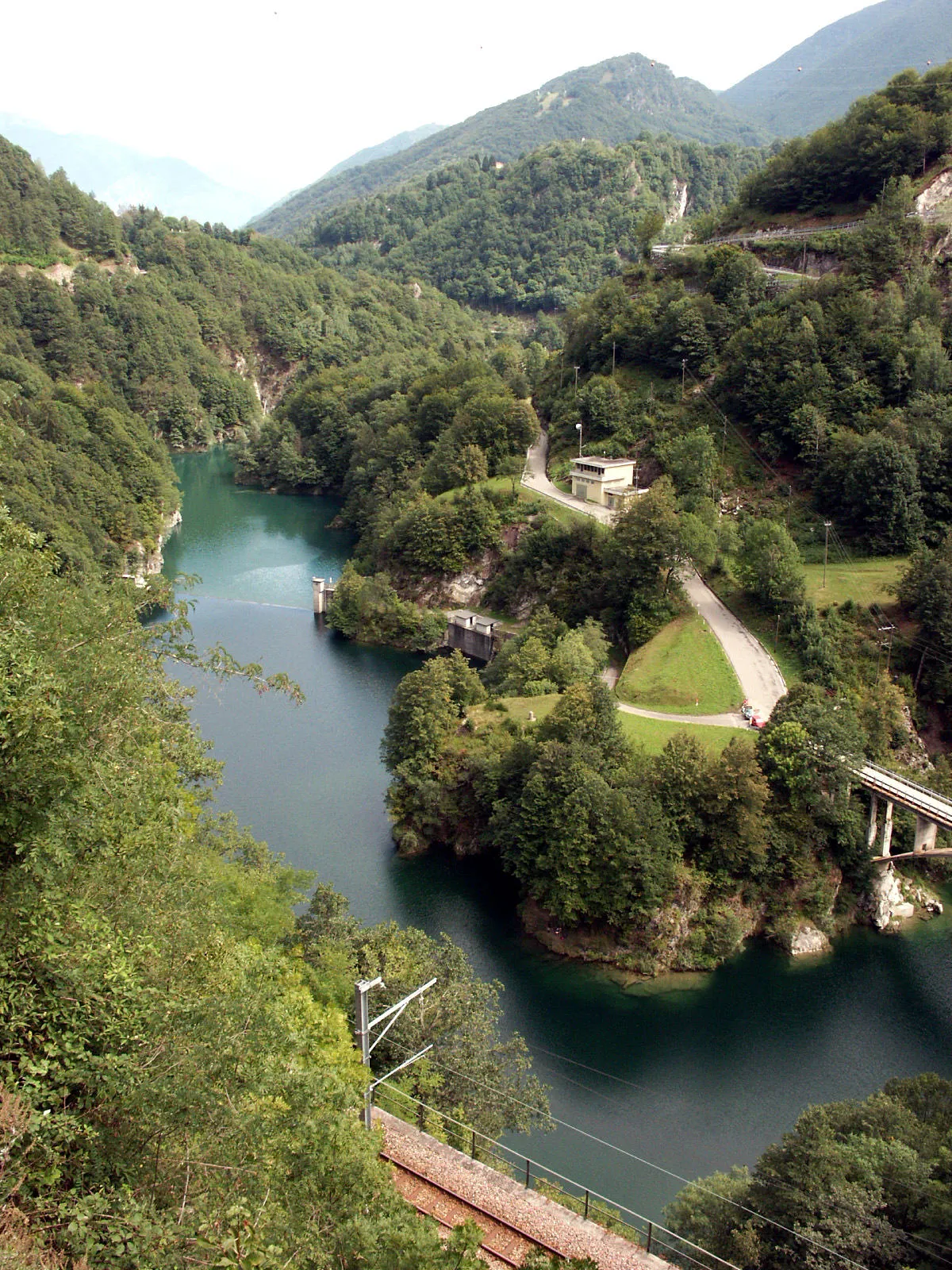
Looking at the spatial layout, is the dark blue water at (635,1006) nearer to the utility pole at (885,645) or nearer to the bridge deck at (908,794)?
the bridge deck at (908,794)

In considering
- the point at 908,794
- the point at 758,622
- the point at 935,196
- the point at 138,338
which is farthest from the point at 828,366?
the point at 138,338

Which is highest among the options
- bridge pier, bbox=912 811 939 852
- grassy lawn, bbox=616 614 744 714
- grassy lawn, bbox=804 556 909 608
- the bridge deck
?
grassy lawn, bbox=804 556 909 608

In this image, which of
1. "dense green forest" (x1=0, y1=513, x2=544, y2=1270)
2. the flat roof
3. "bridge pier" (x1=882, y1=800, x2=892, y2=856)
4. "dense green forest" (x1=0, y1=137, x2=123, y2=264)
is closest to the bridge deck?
"bridge pier" (x1=882, y1=800, x2=892, y2=856)

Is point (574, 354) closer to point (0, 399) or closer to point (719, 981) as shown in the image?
point (719, 981)

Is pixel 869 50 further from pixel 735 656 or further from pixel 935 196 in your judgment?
pixel 735 656

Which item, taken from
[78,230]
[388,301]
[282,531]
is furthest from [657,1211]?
[388,301]

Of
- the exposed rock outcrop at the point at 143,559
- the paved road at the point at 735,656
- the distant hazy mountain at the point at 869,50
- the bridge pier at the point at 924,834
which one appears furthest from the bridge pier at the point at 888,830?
the distant hazy mountain at the point at 869,50

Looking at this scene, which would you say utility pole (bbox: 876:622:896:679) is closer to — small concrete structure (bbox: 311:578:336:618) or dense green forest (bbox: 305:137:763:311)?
small concrete structure (bbox: 311:578:336:618)

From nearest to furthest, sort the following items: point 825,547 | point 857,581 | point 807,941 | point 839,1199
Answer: point 839,1199, point 807,941, point 857,581, point 825,547
